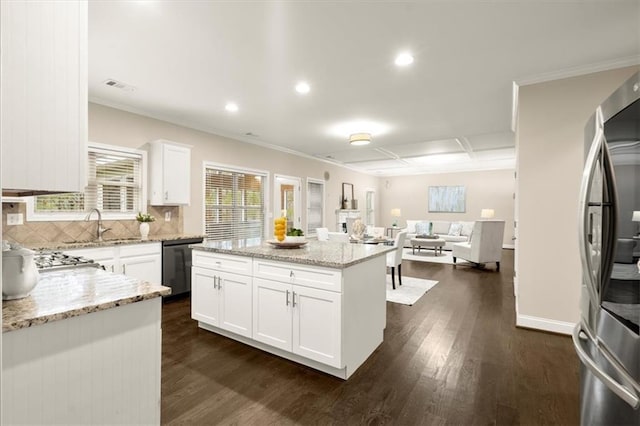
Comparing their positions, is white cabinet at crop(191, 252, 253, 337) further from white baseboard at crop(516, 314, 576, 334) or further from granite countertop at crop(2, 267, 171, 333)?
white baseboard at crop(516, 314, 576, 334)

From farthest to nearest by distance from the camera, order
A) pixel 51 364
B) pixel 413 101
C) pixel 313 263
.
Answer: pixel 413 101, pixel 313 263, pixel 51 364

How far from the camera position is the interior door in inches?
263

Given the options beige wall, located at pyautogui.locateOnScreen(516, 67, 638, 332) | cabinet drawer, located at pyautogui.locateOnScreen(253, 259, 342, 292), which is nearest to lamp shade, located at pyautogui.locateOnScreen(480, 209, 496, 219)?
beige wall, located at pyautogui.locateOnScreen(516, 67, 638, 332)

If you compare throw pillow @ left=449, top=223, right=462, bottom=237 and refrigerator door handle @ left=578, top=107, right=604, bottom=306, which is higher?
refrigerator door handle @ left=578, top=107, right=604, bottom=306

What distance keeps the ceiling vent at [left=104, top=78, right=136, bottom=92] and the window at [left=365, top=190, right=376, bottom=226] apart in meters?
8.38

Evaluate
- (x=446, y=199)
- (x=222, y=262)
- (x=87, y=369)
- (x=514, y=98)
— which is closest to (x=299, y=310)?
(x=222, y=262)

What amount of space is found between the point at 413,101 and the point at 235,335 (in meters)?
3.46

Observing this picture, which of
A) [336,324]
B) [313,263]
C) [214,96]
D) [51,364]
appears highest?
[214,96]

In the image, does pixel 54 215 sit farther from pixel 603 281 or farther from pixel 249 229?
pixel 603 281

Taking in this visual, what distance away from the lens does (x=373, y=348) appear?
2.73 metres

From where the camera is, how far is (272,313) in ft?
8.45

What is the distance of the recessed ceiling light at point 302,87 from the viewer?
339 centimetres

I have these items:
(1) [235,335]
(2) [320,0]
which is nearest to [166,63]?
(2) [320,0]

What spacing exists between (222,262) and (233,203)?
301cm
